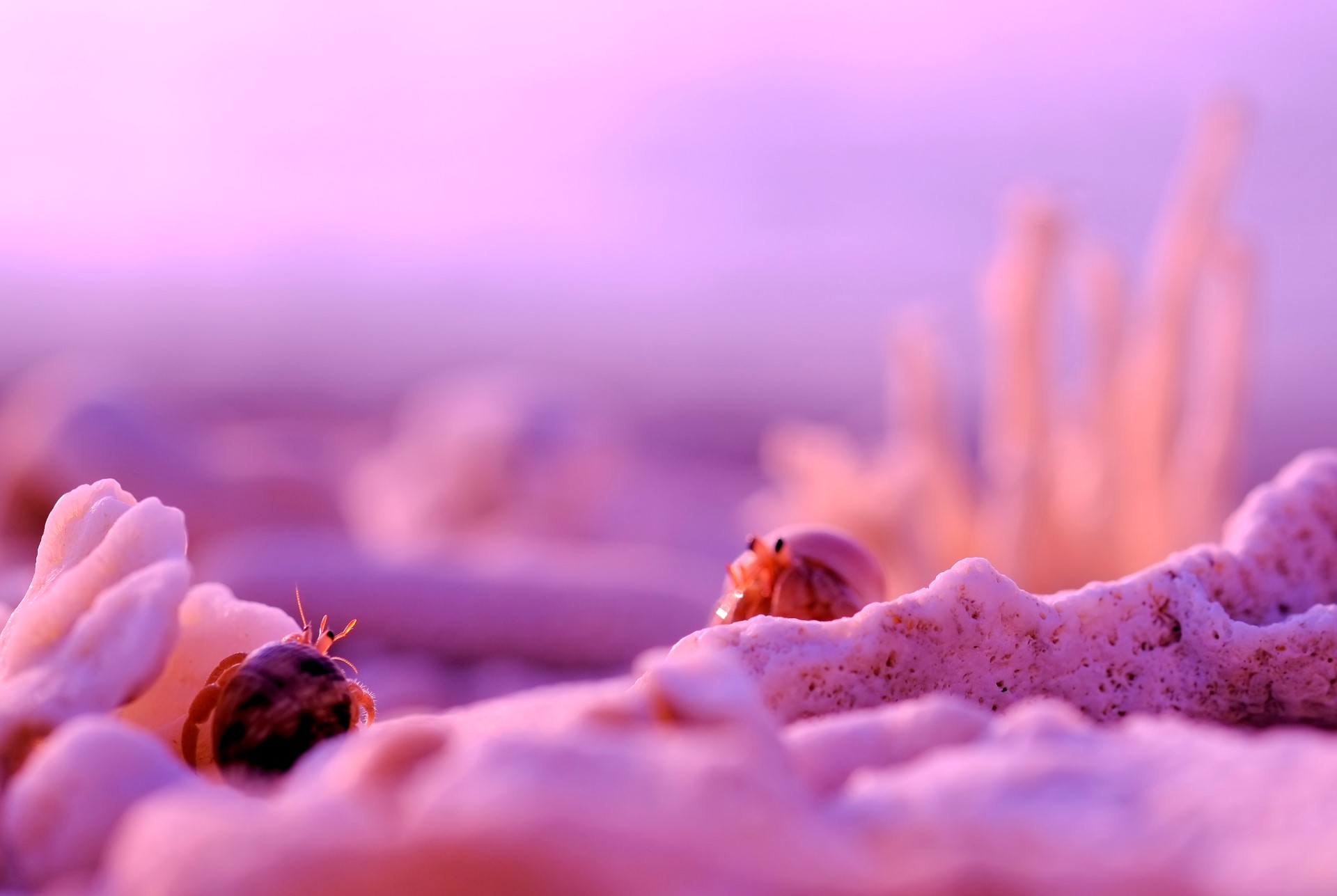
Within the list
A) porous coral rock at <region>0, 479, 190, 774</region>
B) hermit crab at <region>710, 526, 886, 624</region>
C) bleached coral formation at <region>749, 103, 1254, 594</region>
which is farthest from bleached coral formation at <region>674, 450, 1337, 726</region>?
bleached coral formation at <region>749, 103, 1254, 594</region>

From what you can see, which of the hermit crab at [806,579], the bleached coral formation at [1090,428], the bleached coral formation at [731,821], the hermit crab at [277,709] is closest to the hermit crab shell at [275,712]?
the hermit crab at [277,709]

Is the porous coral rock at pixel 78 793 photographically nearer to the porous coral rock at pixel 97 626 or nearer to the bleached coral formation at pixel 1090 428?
the porous coral rock at pixel 97 626

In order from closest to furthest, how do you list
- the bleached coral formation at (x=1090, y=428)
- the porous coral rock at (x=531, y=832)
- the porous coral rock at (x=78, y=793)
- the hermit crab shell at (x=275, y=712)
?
the porous coral rock at (x=531, y=832)
the porous coral rock at (x=78, y=793)
the hermit crab shell at (x=275, y=712)
the bleached coral formation at (x=1090, y=428)

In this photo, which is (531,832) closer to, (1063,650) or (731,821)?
(731,821)

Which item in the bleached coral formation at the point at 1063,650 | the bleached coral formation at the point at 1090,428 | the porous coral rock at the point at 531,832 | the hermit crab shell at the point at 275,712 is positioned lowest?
the porous coral rock at the point at 531,832

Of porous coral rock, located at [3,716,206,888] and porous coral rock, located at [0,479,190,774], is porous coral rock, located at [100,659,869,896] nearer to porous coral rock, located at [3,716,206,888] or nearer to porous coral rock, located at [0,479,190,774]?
porous coral rock, located at [3,716,206,888]

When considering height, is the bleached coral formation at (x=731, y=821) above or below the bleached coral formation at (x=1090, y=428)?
below
